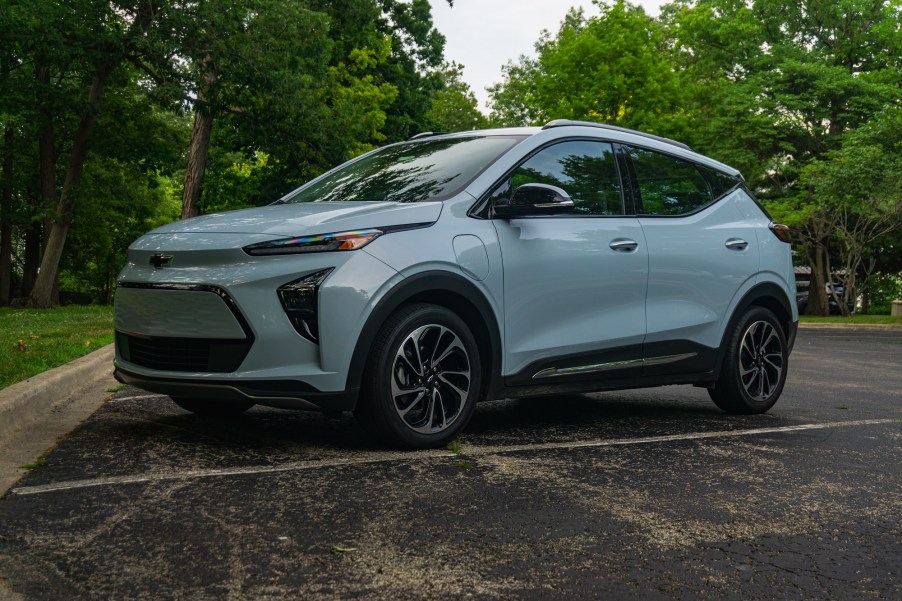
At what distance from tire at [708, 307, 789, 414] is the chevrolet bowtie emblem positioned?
12.8 feet

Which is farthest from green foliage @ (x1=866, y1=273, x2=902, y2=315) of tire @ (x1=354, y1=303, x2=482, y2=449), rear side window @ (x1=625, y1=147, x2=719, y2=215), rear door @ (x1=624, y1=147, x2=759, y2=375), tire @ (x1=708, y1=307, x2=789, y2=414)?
tire @ (x1=354, y1=303, x2=482, y2=449)

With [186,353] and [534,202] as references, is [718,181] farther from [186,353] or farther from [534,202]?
[186,353]

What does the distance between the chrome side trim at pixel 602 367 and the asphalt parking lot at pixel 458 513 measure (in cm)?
39

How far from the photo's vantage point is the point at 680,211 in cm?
681

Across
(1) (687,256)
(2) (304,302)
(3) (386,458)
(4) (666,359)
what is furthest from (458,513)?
(1) (687,256)

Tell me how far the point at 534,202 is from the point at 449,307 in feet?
2.47

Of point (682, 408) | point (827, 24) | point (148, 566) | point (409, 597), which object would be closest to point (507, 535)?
point (409, 597)

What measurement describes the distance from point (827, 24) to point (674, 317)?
3807cm

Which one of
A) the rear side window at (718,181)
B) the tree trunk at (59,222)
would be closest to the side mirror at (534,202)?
the rear side window at (718,181)

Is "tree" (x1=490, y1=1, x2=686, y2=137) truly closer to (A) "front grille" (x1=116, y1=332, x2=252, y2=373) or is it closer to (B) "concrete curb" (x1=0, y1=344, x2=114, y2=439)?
(B) "concrete curb" (x1=0, y1=344, x2=114, y2=439)

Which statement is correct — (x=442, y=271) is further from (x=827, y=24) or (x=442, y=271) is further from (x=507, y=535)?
(x=827, y=24)

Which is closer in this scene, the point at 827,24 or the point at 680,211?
the point at 680,211

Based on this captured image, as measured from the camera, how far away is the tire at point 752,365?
23.2 feet

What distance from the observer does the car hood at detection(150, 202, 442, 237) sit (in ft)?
16.3
